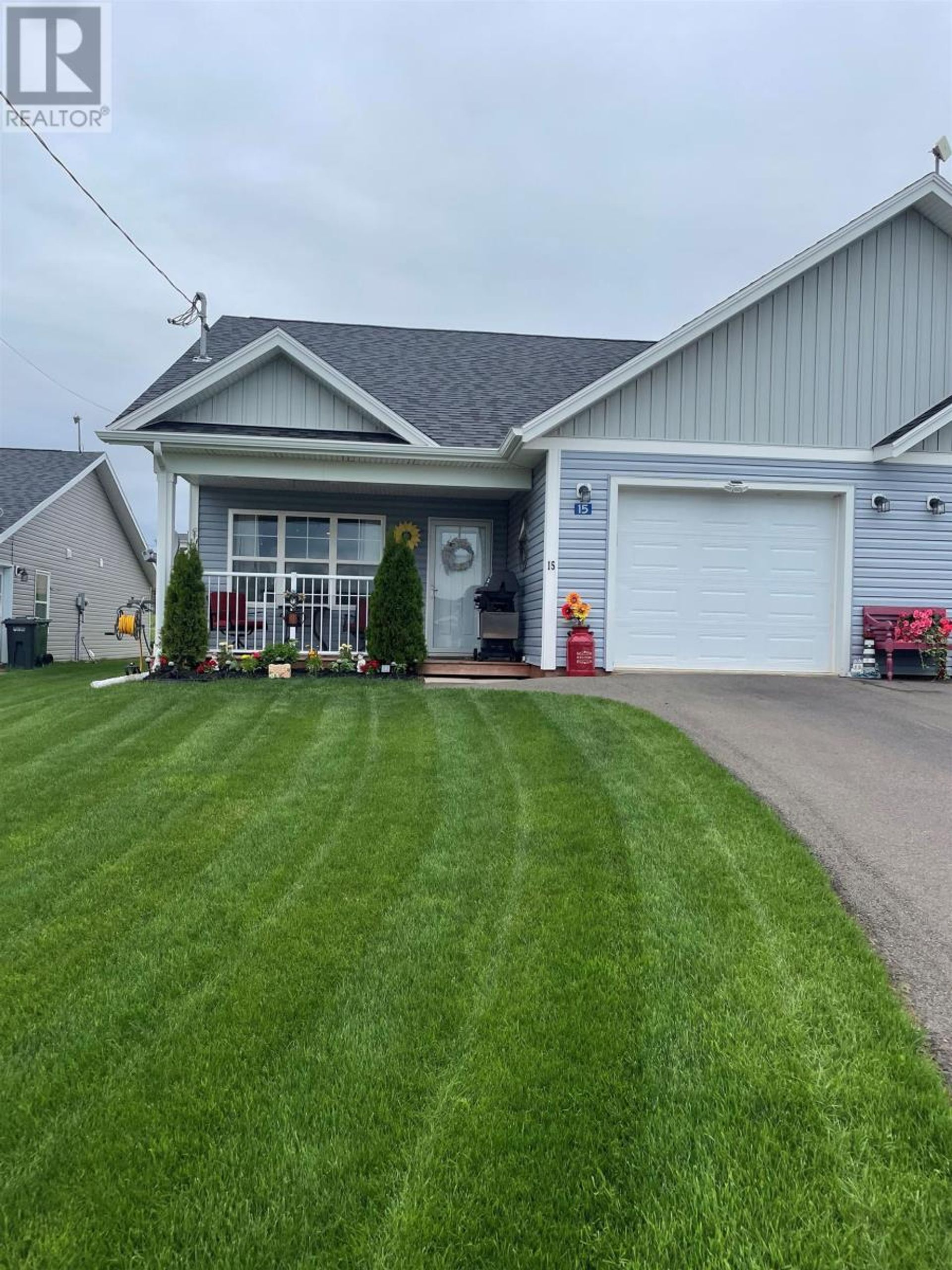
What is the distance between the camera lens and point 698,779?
5148 mm

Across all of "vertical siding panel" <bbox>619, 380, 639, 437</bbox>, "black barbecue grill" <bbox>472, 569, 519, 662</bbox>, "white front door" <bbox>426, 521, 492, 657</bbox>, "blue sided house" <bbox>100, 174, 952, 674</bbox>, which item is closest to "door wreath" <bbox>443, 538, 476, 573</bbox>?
"white front door" <bbox>426, 521, 492, 657</bbox>

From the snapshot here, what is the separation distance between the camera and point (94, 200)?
10570mm

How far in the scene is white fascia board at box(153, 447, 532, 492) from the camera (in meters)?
10.9

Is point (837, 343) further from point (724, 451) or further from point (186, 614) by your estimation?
point (186, 614)

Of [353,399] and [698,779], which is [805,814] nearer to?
[698,779]

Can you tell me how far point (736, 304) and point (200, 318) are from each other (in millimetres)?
7477

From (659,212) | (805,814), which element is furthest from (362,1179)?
(659,212)

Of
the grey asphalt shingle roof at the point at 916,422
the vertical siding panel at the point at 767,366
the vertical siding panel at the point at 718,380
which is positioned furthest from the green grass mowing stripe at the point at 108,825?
the grey asphalt shingle roof at the point at 916,422

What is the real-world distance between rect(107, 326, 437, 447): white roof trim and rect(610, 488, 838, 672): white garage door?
→ 2.83 meters

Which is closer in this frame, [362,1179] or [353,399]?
[362,1179]

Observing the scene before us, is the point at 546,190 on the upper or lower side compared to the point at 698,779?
upper

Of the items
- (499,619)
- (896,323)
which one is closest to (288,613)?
(499,619)

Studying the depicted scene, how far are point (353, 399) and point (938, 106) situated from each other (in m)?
12.6

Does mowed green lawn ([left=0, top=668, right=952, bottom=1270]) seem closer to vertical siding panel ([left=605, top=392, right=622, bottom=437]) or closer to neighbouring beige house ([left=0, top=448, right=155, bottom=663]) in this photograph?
vertical siding panel ([left=605, top=392, right=622, bottom=437])
